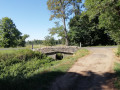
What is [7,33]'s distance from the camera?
26.6 metres

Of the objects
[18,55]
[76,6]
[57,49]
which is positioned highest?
[76,6]

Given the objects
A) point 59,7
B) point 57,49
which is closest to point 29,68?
point 57,49

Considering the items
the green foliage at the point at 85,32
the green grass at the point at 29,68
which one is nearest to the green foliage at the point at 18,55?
the green grass at the point at 29,68

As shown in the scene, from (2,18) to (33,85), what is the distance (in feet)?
95.9

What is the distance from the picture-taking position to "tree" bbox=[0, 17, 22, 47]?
2589cm

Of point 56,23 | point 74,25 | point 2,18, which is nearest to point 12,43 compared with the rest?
point 2,18

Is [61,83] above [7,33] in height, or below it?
below

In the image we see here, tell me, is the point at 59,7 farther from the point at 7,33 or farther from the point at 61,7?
the point at 7,33

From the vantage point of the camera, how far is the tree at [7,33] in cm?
2589

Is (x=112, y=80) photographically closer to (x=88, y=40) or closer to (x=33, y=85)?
(x=33, y=85)

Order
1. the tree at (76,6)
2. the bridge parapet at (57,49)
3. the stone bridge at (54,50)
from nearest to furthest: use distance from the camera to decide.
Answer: the bridge parapet at (57,49) → the stone bridge at (54,50) → the tree at (76,6)

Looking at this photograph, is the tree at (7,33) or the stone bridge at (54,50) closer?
the stone bridge at (54,50)

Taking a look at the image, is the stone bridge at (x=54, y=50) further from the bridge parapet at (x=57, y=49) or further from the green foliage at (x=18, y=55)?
the green foliage at (x=18, y=55)

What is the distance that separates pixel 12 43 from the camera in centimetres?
2716
